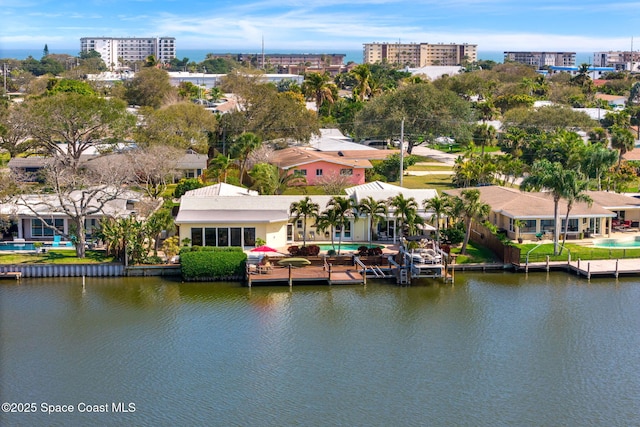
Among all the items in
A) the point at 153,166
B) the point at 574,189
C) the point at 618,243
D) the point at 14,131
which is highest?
the point at 14,131

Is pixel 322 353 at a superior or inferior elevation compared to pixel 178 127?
inferior

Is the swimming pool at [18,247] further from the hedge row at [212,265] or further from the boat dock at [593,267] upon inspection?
the boat dock at [593,267]

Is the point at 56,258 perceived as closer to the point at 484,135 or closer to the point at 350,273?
the point at 350,273

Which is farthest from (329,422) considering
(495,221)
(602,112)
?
(602,112)

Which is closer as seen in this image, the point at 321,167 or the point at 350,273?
the point at 350,273

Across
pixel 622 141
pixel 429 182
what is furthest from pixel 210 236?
pixel 622 141
